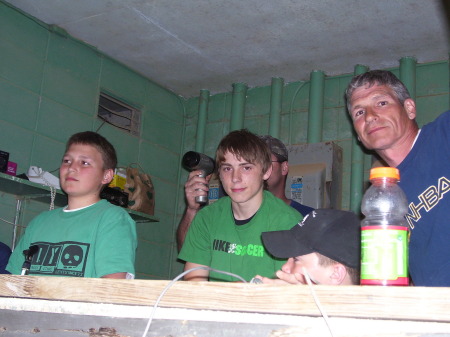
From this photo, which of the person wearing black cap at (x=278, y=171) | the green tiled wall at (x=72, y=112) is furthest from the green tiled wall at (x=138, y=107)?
the person wearing black cap at (x=278, y=171)

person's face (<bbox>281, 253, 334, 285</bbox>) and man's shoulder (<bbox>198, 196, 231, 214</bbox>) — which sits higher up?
man's shoulder (<bbox>198, 196, 231, 214</bbox>)

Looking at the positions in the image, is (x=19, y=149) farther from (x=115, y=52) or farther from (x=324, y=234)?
(x=324, y=234)

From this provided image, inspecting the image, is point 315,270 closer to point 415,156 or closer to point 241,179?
point 415,156

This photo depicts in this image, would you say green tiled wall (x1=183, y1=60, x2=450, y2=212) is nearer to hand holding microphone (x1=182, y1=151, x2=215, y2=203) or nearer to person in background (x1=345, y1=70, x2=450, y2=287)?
hand holding microphone (x1=182, y1=151, x2=215, y2=203)

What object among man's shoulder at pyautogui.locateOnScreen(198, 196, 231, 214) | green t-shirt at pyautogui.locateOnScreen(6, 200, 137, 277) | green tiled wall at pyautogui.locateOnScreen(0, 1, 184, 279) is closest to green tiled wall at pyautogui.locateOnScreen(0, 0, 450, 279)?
green tiled wall at pyautogui.locateOnScreen(0, 1, 184, 279)

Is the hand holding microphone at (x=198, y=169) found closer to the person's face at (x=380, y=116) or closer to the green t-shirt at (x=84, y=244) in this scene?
the green t-shirt at (x=84, y=244)

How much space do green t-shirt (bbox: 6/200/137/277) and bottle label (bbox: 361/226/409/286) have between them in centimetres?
107

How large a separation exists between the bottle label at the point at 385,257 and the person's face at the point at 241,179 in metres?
1.18

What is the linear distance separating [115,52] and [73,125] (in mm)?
702

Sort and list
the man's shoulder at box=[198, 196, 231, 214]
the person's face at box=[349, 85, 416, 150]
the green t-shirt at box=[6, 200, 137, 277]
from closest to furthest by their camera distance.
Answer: the person's face at box=[349, 85, 416, 150] → the green t-shirt at box=[6, 200, 137, 277] → the man's shoulder at box=[198, 196, 231, 214]

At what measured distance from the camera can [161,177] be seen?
4703 millimetres

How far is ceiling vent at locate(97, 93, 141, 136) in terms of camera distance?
433 centimetres

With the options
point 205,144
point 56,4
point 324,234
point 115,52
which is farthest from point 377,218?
point 205,144

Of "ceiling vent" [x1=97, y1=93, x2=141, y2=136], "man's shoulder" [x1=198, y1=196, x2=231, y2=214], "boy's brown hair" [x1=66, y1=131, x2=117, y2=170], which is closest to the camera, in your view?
"man's shoulder" [x1=198, y1=196, x2=231, y2=214]
